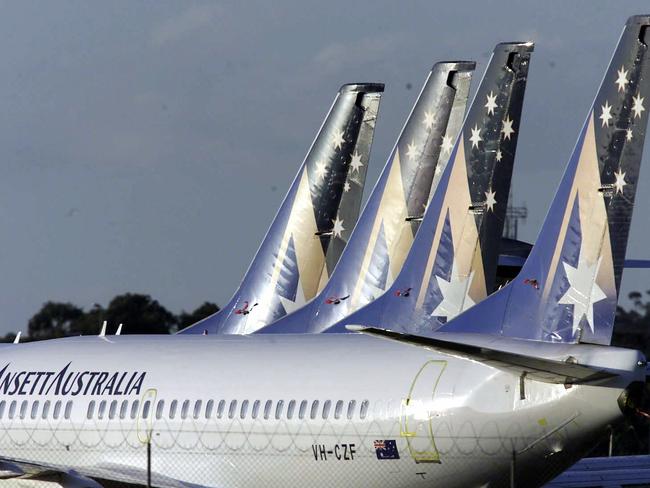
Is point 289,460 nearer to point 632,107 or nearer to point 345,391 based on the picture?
point 345,391

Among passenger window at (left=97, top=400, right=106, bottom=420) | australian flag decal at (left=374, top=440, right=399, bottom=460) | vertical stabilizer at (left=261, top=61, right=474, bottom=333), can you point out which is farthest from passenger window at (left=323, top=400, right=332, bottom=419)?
vertical stabilizer at (left=261, top=61, right=474, bottom=333)

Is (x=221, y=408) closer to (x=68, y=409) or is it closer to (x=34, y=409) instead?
(x=68, y=409)

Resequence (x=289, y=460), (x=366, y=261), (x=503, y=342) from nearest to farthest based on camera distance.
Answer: (x=503, y=342) < (x=289, y=460) < (x=366, y=261)

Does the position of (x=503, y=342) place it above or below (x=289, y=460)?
above

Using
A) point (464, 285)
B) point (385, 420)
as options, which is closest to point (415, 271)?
point (464, 285)

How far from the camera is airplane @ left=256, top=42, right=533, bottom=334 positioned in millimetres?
28828

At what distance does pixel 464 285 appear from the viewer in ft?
94.1

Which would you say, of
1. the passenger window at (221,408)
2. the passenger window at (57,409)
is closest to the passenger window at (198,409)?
the passenger window at (221,408)

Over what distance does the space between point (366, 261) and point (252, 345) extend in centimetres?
644

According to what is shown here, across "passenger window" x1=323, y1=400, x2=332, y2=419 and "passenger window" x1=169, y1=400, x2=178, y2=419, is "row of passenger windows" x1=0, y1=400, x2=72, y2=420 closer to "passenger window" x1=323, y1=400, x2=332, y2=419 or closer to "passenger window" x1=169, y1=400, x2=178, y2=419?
"passenger window" x1=169, y1=400, x2=178, y2=419

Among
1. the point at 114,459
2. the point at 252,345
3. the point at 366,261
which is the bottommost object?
the point at 114,459

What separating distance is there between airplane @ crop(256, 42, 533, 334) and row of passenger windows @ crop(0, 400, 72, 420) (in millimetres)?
5415

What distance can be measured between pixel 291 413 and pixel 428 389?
2811 millimetres

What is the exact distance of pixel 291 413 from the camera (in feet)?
84.6
